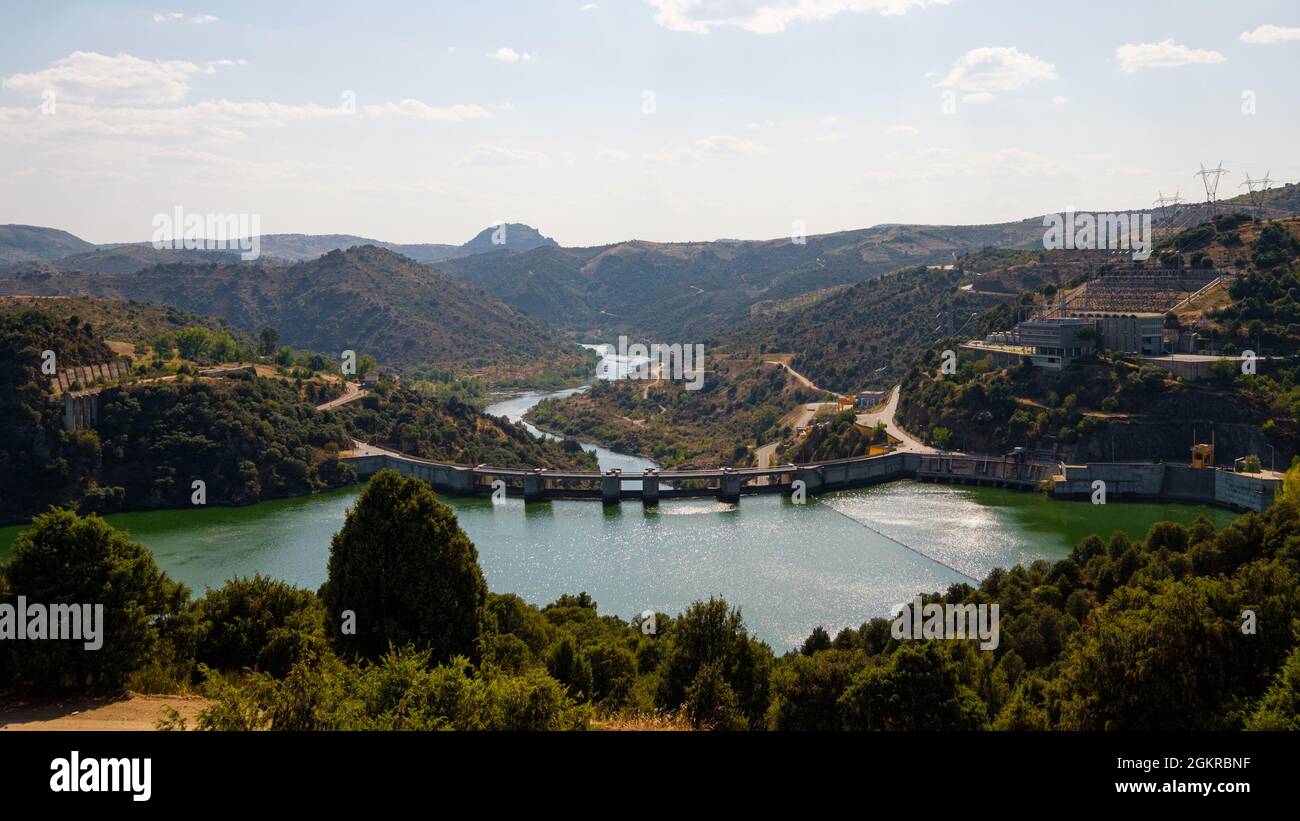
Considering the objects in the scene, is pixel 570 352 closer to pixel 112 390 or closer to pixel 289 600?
pixel 112 390

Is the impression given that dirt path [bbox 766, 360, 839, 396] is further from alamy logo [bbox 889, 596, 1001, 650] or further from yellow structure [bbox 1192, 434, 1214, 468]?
alamy logo [bbox 889, 596, 1001, 650]
